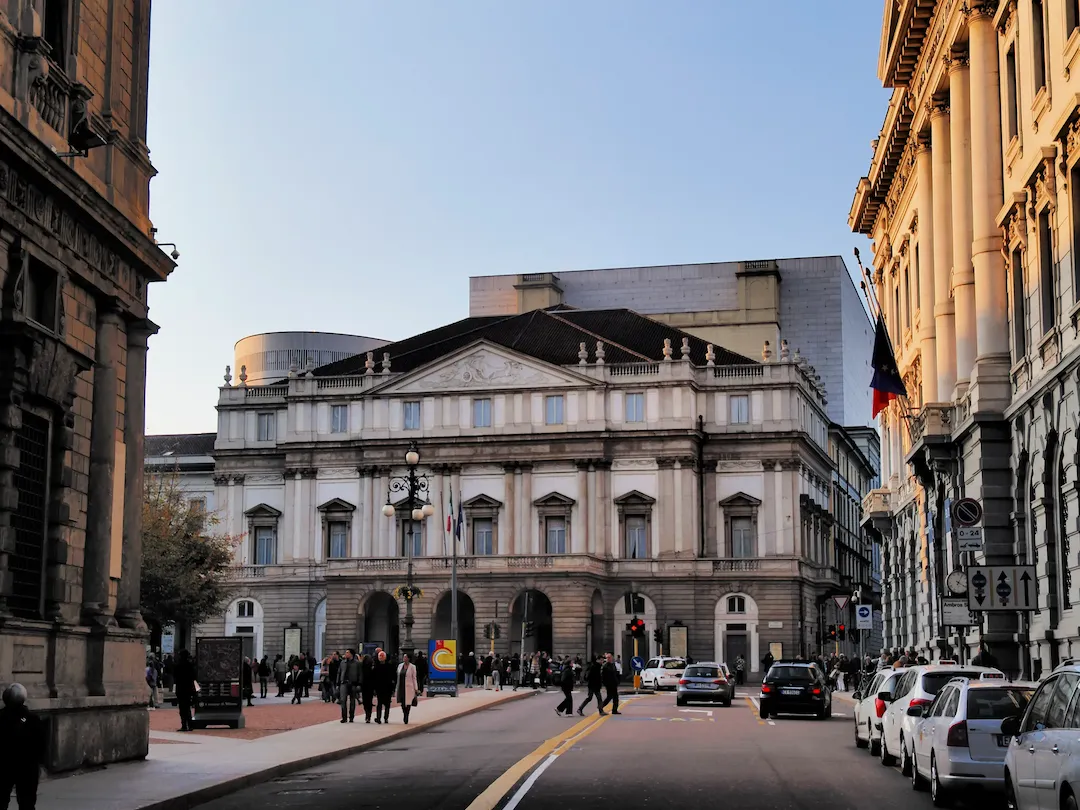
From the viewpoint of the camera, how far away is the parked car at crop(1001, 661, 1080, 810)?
1273 centimetres

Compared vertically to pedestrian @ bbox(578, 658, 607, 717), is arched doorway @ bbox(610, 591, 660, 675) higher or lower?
higher

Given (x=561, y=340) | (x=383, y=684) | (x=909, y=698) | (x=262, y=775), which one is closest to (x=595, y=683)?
(x=383, y=684)

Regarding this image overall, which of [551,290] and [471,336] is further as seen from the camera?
[551,290]

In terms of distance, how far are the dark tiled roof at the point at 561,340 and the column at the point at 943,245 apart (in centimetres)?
5066

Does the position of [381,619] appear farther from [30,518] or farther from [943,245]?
[30,518]

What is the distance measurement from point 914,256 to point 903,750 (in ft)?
106

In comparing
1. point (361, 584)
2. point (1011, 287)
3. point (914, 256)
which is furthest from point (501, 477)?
point (1011, 287)

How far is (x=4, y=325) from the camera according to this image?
21031 mm

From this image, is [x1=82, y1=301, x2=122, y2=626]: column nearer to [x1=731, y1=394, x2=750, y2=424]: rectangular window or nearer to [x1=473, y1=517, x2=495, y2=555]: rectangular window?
[x1=473, y1=517, x2=495, y2=555]: rectangular window

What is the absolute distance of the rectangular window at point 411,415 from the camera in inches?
3804

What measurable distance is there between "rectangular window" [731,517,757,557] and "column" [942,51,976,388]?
54.2 m

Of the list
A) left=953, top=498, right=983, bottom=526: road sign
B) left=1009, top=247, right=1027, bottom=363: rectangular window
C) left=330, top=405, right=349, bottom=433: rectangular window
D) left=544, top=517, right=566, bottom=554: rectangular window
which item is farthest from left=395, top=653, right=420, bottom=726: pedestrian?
left=330, top=405, right=349, bottom=433: rectangular window

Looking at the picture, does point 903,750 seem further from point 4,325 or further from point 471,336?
point 471,336

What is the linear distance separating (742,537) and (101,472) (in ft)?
237
